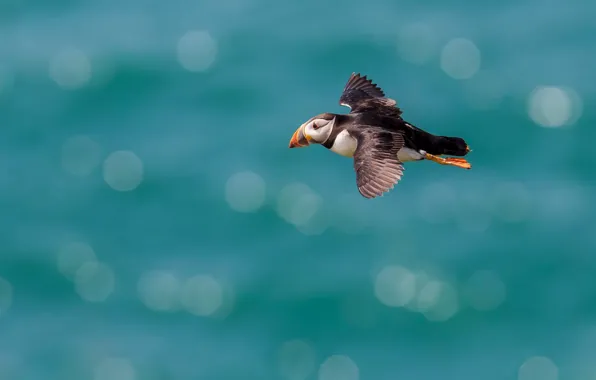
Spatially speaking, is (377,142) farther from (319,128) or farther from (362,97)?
(362,97)

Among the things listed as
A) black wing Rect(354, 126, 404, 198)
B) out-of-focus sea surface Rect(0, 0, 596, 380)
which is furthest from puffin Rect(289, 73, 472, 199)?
out-of-focus sea surface Rect(0, 0, 596, 380)

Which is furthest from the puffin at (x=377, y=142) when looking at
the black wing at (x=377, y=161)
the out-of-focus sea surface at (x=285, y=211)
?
the out-of-focus sea surface at (x=285, y=211)

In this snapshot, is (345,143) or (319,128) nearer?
(345,143)

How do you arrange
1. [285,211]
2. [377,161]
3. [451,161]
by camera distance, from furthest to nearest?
[285,211], [451,161], [377,161]

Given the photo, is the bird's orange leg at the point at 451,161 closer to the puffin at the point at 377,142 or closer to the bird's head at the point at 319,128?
the puffin at the point at 377,142

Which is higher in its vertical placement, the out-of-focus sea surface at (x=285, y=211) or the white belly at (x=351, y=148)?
the out-of-focus sea surface at (x=285, y=211)

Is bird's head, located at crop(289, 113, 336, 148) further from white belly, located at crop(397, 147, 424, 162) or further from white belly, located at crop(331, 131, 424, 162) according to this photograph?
white belly, located at crop(397, 147, 424, 162)

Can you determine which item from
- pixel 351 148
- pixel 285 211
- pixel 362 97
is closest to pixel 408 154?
pixel 351 148
